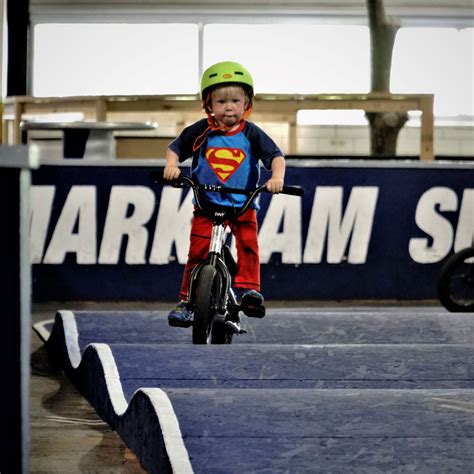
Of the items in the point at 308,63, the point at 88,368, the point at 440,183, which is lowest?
the point at 88,368

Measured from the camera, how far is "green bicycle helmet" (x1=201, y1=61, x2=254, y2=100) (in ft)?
15.5

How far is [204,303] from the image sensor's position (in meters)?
4.50

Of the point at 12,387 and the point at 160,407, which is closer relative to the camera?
the point at 12,387

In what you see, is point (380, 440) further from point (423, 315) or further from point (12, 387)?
point (423, 315)

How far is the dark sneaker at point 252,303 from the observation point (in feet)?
15.5

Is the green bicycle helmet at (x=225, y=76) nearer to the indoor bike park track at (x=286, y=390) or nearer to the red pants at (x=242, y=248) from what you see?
the red pants at (x=242, y=248)

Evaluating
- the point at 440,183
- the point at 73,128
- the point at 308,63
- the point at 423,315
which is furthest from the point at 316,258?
the point at 308,63

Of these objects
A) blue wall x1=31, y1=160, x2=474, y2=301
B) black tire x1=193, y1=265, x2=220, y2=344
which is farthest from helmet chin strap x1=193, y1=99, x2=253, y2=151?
blue wall x1=31, y1=160, x2=474, y2=301

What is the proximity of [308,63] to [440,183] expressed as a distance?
1011cm

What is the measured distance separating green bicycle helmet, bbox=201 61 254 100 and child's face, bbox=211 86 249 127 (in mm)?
37

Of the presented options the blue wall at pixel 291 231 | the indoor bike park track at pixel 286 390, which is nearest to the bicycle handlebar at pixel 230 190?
the indoor bike park track at pixel 286 390

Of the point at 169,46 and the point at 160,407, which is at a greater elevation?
the point at 169,46

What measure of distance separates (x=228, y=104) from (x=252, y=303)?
83 cm

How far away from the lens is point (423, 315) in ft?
16.8
